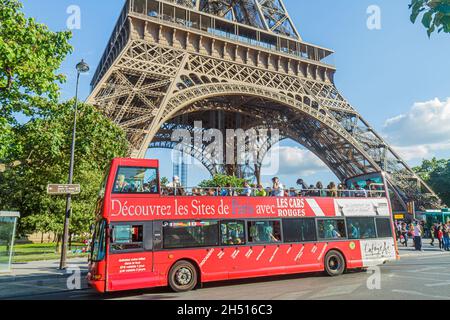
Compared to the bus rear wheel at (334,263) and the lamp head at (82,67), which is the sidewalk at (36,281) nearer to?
the bus rear wheel at (334,263)

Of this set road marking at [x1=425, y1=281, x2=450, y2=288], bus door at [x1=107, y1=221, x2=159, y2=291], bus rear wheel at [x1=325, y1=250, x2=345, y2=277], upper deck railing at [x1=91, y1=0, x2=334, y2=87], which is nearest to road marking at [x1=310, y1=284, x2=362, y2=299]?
road marking at [x1=425, y1=281, x2=450, y2=288]

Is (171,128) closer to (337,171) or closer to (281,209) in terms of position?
(337,171)

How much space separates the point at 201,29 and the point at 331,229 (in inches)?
1057

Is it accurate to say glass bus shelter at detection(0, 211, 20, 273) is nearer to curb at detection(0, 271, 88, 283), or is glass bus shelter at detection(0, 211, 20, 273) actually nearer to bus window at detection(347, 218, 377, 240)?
curb at detection(0, 271, 88, 283)

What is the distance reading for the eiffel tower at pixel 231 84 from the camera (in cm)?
2627

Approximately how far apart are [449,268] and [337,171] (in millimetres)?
26168

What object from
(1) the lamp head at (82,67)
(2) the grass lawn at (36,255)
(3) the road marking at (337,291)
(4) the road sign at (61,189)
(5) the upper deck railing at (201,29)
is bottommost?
(3) the road marking at (337,291)

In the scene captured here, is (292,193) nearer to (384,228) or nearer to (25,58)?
(384,228)

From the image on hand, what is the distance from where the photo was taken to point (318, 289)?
9531 mm

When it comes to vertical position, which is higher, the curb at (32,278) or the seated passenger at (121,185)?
the seated passenger at (121,185)

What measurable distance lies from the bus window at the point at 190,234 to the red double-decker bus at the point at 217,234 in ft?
0.10

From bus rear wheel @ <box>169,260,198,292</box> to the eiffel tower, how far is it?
565 inches

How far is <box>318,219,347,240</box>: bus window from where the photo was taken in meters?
→ 12.5

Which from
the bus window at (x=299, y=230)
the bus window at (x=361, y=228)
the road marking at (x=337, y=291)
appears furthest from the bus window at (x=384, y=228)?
the road marking at (x=337, y=291)
